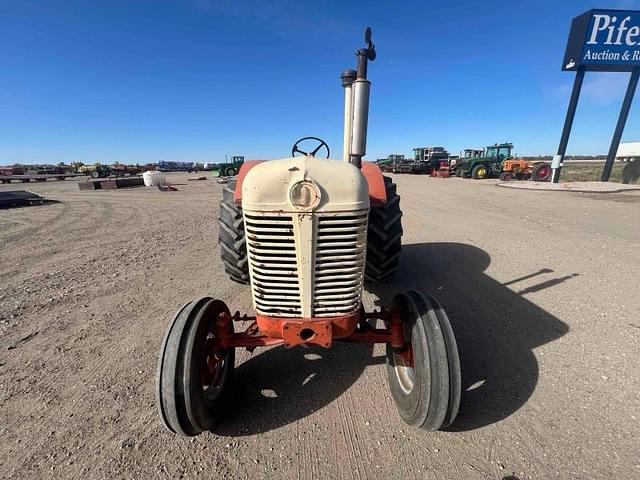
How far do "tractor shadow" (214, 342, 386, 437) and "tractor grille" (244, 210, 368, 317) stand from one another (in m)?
0.77

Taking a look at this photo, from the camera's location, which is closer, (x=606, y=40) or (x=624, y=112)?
(x=606, y=40)

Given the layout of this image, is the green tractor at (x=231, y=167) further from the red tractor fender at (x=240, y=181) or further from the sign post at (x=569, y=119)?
the red tractor fender at (x=240, y=181)

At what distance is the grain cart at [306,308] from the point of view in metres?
1.64

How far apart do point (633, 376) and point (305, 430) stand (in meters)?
2.55

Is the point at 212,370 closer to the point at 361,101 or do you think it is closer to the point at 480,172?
the point at 361,101

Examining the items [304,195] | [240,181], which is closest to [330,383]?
[304,195]

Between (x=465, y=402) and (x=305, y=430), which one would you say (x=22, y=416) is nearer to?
(x=305, y=430)

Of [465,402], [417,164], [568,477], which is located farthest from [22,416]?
[417,164]

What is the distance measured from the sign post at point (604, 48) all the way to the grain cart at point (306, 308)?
2024cm

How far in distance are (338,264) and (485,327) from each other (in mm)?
2114

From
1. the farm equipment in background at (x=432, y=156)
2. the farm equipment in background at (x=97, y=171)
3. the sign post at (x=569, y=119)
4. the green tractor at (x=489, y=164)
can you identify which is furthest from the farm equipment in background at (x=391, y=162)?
the farm equipment in background at (x=97, y=171)

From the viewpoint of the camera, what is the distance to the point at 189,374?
1765 mm

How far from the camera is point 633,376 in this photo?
2.35 metres

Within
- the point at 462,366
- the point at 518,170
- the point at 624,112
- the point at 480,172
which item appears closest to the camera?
the point at 462,366
